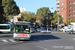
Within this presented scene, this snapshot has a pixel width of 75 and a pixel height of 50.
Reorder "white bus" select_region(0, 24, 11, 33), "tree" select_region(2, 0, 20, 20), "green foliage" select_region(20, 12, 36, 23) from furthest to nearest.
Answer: "green foliage" select_region(20, 12, 36, 23), "tree" select_region(2, 0, 20, 20), "white bus" select_region(0, 24, 11, 33)

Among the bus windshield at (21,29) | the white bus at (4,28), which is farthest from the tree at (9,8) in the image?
the bus windshield at (21,29)

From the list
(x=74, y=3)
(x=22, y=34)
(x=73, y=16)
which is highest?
(x=74, y=3)

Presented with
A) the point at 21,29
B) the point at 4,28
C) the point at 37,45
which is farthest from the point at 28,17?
the point at 37,45

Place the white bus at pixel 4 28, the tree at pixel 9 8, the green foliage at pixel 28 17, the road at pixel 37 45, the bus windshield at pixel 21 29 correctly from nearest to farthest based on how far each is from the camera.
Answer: the road at pixel 37 45 → the bus windshield at pixel 21 29 → the white bus at pixel 4 28 → the tree at pixel 9 8 → the green foliage at pixel 28 17

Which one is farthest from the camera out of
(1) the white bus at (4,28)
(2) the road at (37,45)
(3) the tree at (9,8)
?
(3) the tree at (9,8)

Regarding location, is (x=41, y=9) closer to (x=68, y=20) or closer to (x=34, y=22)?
(x=34, y=22)

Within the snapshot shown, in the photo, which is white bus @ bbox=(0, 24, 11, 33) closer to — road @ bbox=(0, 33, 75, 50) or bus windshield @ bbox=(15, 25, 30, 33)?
road @ bbox=(0, 33, 75, 50)

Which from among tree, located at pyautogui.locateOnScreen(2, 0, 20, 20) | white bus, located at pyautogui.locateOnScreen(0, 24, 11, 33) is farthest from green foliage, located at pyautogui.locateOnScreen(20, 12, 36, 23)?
white bus, located at pyautogui.locateOnScreen(0, 24, 11, 33)

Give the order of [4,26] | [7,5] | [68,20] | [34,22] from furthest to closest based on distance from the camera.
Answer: [34,22]
[68,20]
[7,5]
[4,26]

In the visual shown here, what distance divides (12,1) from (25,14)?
1237 inches

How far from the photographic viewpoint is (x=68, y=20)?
78.1m

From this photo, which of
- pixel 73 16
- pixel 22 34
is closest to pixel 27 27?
pixel 22 34

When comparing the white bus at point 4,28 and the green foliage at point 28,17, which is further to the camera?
the green foliage at point 28,17

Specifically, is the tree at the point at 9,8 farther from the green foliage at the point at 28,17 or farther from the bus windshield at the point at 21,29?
the bus windshield at the point at 21,29
